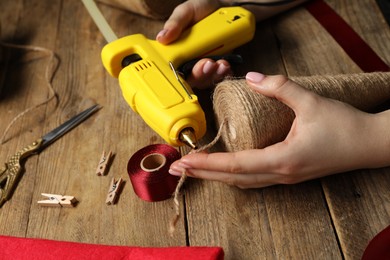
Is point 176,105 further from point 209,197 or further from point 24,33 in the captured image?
point 24,33

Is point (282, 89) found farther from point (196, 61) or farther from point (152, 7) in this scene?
point (152, 7)

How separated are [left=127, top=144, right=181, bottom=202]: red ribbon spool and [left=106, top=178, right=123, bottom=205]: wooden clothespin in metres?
0.04

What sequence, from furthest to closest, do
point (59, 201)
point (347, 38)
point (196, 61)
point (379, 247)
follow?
1. point (347, 38)
2. point (196, 61)
3. point (59, 201)
4. point (379, 247)

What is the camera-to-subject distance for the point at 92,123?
1.03 meters

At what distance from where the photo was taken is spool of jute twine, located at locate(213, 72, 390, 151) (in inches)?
31.0

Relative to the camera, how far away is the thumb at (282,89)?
76 cm

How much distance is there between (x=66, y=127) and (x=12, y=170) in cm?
15

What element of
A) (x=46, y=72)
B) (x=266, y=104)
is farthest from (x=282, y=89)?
(x=46, y=72)

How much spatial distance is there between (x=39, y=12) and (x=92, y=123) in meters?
0.52

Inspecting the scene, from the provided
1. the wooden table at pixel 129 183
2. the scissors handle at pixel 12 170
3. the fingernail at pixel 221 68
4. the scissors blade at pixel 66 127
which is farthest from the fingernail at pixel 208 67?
the scissors handle at pixel 12 170

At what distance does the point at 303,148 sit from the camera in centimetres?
74

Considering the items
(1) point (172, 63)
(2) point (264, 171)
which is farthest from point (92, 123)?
(2) point (264, 171)

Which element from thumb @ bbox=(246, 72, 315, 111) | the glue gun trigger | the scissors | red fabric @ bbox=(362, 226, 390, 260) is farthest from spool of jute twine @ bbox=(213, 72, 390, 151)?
the scissors

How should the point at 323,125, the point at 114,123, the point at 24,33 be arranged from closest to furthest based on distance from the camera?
the point at 323,125, the point at 114,123, the point at 24,33
